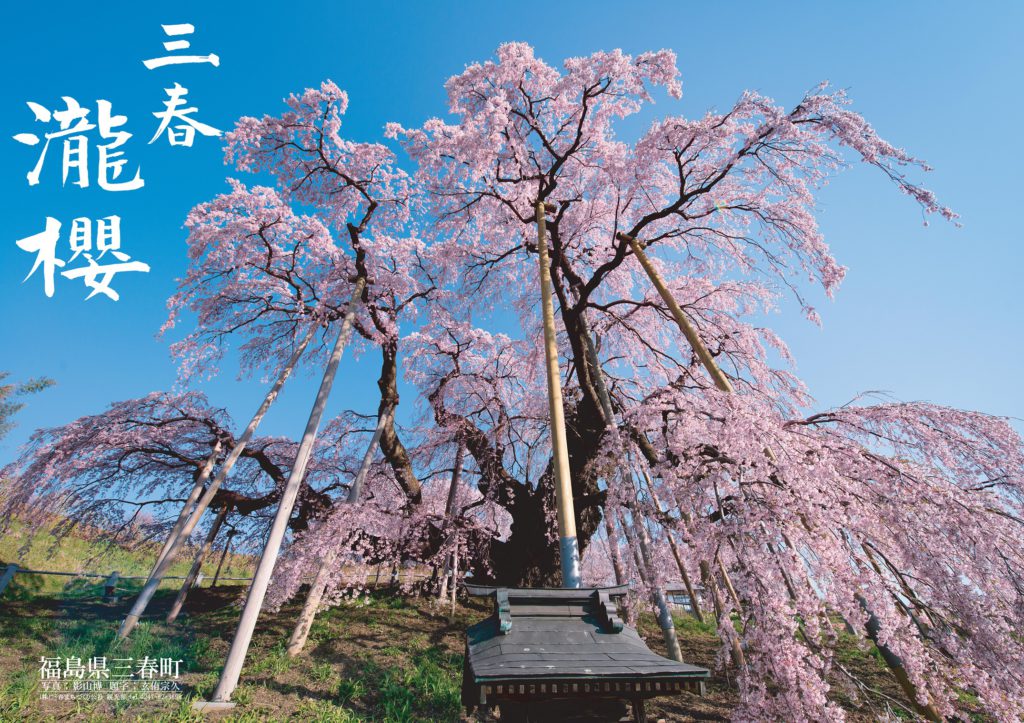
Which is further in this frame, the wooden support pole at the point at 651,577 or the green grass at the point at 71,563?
the green grass at the point at 71,563

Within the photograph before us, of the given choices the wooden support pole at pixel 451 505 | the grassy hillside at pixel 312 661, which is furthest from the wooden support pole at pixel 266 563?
the wooden support pole at pixel 451 505

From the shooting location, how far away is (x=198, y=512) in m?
9.24

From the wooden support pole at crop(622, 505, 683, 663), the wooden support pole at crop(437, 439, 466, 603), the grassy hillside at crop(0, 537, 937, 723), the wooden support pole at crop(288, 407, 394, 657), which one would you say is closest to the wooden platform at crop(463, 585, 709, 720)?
the wooden support pole at crop(622, 505, 683, 663)

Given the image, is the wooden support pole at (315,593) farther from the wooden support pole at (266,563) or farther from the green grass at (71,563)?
the green grass at (71,563)

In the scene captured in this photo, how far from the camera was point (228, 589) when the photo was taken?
16.3 metres

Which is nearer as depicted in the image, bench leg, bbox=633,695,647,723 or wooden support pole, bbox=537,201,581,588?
bench leg, bbox=633,695,647,723

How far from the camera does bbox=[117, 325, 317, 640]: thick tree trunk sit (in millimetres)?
8594

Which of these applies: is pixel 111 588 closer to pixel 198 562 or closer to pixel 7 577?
pixel 7 577

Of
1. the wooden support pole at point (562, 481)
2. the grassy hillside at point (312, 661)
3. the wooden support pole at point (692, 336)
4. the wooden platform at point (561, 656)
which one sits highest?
the wooden support pole at point (692, 336)

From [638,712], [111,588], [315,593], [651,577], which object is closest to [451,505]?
[315,593]

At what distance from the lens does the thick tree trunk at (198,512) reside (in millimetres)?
8594

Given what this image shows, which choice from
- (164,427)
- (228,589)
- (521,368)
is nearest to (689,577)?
(521,368)

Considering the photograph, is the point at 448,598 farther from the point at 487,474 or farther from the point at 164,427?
the point at 164,427

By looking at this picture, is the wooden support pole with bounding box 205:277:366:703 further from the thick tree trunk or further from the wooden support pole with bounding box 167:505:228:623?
the wooden support pole with bounding box 167:505:228:623
